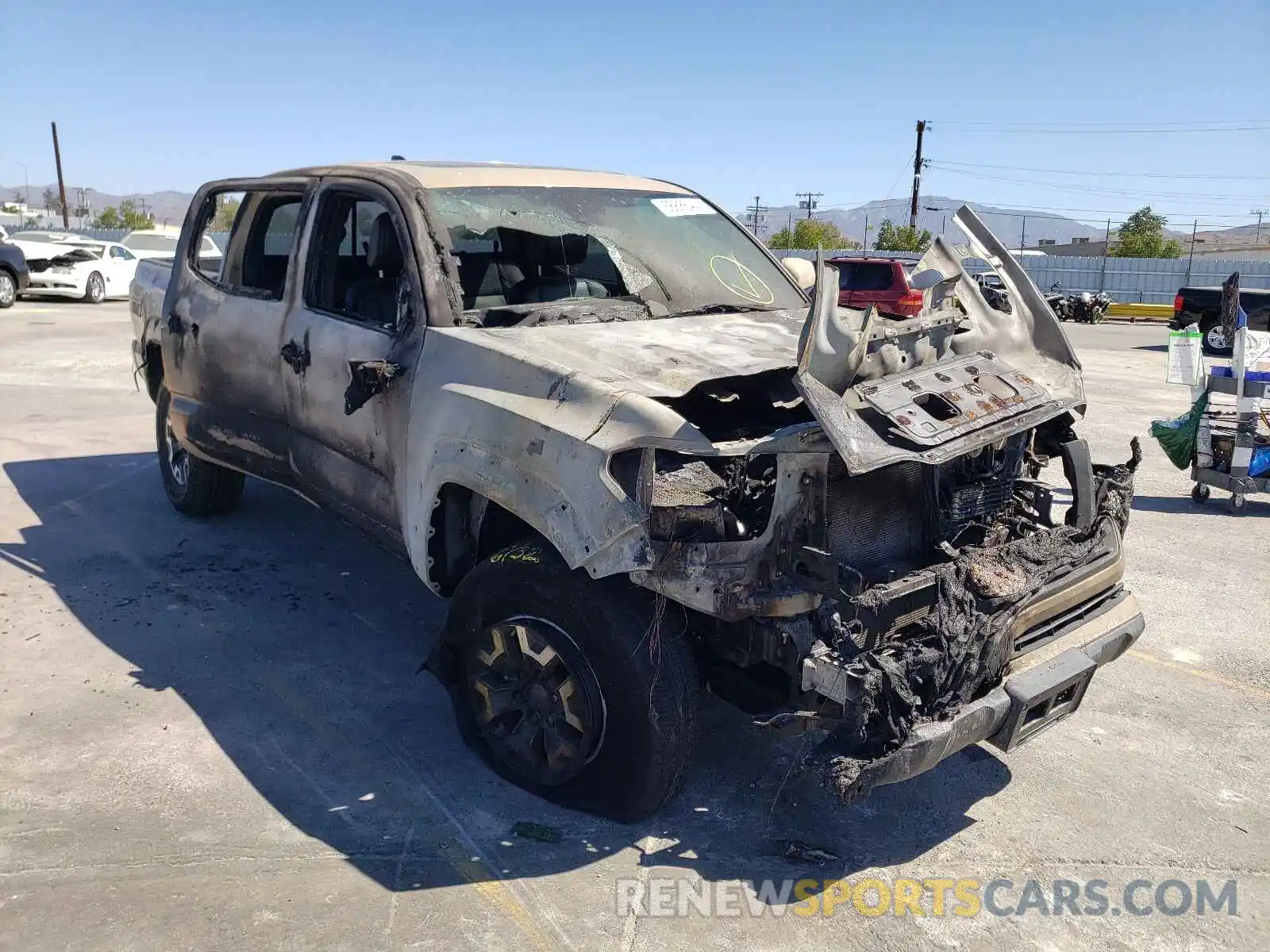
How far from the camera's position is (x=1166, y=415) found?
11.1m

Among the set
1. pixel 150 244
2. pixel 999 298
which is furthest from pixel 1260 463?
pixel 150 244

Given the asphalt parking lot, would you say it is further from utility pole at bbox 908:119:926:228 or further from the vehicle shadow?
utility pole at bbox 908:119:926:228

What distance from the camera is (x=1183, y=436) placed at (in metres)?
7.41

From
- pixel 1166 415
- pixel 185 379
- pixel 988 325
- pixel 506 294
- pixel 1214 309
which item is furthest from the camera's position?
pixel 1214 309

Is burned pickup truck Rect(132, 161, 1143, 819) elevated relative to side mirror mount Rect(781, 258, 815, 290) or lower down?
lower down

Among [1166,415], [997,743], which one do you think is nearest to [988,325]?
[997,743]

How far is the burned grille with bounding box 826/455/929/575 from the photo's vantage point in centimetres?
305

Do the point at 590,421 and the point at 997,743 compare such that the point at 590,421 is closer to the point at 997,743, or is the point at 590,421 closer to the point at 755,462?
the point at 755,462

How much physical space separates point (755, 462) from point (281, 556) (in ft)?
11.5

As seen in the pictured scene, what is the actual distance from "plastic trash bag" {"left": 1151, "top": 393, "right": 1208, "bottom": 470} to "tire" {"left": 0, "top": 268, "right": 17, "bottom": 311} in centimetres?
1897

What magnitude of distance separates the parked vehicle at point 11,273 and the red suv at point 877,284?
48.1 feet

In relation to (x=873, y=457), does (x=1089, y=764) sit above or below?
below

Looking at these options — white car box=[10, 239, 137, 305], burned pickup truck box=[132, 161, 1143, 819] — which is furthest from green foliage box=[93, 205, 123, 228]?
burned pickup truck box=[132, 161, 1143, 819]

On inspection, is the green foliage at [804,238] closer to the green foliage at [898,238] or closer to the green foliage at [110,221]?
the green foliage at [898,238]
